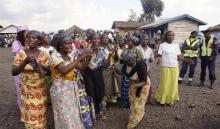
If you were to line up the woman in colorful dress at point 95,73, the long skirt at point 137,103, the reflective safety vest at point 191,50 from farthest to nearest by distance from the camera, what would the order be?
1. the reflective safety vest at point 191,50
2. the woman in colorful dress at point 95,73
3. the long skirt at point 137,103

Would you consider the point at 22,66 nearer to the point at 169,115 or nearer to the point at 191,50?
the point at 169,115

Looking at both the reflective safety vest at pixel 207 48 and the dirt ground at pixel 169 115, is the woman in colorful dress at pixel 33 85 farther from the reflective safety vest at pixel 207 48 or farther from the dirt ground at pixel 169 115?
the reflective safety vest at pixel 207 48

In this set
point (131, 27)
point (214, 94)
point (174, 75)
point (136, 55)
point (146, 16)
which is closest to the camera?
point (136, 55)

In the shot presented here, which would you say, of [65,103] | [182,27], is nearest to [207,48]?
[65,103]

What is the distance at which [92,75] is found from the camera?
5.71m

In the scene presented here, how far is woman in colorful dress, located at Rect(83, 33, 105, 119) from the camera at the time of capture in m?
5.65

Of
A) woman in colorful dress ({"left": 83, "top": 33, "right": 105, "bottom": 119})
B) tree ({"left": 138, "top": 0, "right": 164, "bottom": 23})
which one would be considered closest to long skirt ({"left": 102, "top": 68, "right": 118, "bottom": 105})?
woman in colorful dress ({"left": 83, "top": 33, "right": 105, "bottom": 119})

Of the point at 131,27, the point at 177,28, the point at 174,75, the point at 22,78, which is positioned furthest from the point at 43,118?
the point at 131,27

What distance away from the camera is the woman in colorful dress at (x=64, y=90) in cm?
386

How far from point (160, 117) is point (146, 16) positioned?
194ft

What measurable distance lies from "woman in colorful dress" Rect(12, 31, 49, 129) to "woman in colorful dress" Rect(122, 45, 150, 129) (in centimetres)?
159

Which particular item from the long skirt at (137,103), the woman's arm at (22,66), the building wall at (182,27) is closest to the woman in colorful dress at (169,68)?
the long skirt at (137,103)

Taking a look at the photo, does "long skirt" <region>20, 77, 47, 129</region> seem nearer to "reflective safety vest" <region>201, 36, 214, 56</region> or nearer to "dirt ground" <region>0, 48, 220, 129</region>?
"dirt ground" <region>0, 48, 220, 129</region>

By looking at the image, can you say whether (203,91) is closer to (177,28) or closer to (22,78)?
(22,78)
